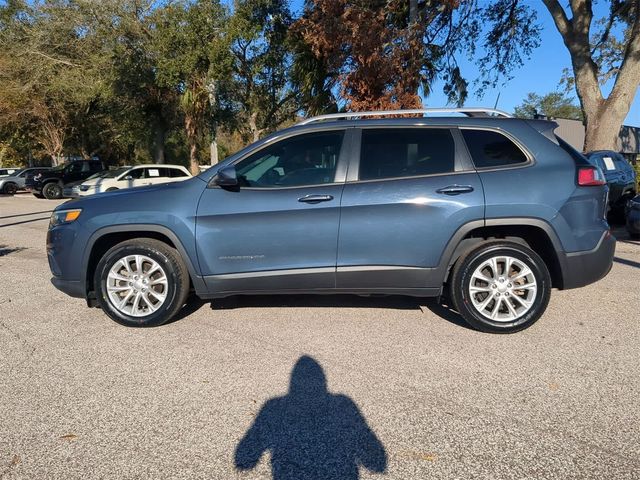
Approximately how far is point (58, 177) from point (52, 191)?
0.76 meters

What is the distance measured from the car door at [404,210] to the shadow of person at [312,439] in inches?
47.0

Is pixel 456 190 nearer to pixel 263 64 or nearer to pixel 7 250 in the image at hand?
pixel 7 250

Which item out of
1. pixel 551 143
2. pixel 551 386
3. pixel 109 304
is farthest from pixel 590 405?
pixel 109 304

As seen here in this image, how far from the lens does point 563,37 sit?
478 inches

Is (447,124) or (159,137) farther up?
(159,137)

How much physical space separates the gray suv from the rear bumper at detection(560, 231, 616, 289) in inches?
0.5

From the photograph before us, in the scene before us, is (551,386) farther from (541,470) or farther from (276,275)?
(276,275)

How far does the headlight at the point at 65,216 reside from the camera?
4223mm

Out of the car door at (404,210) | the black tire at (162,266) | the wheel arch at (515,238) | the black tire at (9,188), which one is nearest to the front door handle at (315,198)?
the car door at (404,210)

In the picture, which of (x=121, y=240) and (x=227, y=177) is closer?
(x=227, y=177)

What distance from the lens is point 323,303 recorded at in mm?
4906

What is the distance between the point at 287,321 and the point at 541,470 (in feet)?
8.29

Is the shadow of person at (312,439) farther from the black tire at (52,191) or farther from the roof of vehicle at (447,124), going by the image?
the black tire at (52,191)

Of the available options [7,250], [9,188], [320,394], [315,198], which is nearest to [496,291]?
[315,198]
